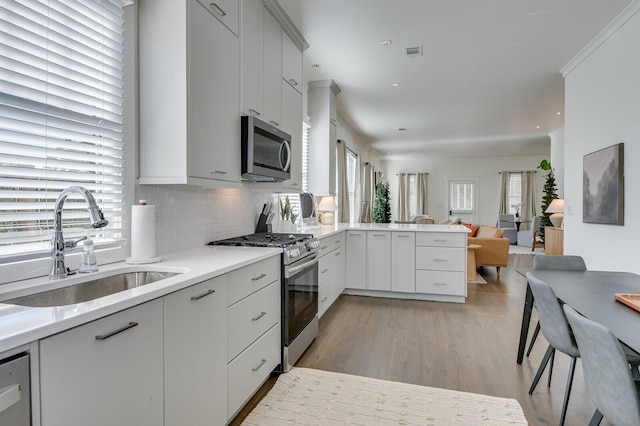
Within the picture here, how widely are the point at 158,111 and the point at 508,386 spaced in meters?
2.75

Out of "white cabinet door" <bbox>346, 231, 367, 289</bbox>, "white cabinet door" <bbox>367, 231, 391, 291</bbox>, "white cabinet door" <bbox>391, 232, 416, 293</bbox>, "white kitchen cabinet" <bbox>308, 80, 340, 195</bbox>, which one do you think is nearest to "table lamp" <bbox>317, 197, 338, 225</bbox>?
"white kitchen cabinet" <bbox>308, 80, 340, 195</bbox>

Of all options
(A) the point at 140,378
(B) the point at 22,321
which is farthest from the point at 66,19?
(A) the point at 140,378

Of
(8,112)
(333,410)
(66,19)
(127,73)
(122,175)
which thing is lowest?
(333,410)

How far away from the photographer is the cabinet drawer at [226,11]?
2.02 metres

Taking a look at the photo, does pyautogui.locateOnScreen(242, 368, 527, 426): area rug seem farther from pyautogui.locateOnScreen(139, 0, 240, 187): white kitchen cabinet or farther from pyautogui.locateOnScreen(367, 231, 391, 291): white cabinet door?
pyautogui.locateOnScreen(367, 231, 391, 291): white cabinet door

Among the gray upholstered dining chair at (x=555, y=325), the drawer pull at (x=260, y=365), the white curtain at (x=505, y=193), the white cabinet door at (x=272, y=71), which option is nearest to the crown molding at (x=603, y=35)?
the gray upholstered dining chair at (x=555, y=325)

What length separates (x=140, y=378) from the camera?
1176mm

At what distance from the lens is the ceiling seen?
2957 millimetres

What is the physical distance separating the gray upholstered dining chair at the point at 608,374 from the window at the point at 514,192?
36.7 feet

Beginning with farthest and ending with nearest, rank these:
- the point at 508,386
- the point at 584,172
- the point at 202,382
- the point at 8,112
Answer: the point at 584,172
the point at 508,386
the point at 202,382
the point at 8,112

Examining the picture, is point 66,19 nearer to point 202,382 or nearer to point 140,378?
point 140,378

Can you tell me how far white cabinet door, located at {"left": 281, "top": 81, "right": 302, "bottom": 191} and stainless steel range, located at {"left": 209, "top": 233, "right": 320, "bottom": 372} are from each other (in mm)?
717

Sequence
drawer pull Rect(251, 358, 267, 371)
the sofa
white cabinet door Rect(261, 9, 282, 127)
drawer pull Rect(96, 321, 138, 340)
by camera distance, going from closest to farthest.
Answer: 1. drawer pull Rect(96, 321, 138, 340)
2. drawer pull Rect(251, 358, 267, 371)
3. white cabinet door Rect(261, 9, 282, 127)
4. the sofa

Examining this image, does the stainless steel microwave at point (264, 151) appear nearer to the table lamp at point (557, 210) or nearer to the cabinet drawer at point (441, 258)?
the cabinet drawer at point (441, 258)
